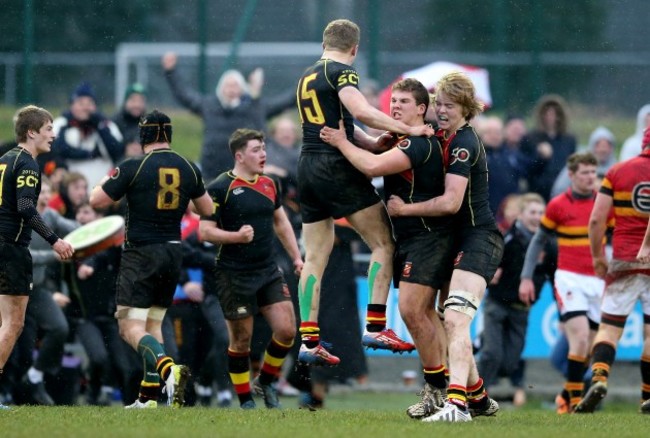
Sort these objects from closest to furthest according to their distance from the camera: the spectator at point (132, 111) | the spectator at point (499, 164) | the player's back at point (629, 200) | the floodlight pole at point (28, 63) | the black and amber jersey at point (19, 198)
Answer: the black and amber jersey at point (19, 198) < the player's back at point (629, 200) < the spectator at point (132, 111) < the spectator at point (499, 164) < the floodlight pole at point (28, 63)

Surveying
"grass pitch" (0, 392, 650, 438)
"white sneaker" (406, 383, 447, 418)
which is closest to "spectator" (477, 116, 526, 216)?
"grass pitch" (0, 392, 650, 438)

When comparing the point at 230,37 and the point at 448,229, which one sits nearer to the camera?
the point at 448,229

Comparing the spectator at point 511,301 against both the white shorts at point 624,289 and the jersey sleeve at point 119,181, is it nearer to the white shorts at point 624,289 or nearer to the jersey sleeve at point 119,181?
the white shorts at point 624,289

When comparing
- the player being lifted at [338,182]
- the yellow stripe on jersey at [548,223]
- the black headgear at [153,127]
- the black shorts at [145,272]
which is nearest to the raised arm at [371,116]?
the player being lifted at [338,182]

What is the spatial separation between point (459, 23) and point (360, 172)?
10742 mm

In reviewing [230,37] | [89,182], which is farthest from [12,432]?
[230,37]

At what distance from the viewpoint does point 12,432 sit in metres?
9.87

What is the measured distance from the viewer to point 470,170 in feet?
36.6

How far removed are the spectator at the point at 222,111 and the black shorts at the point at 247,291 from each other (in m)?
4.93

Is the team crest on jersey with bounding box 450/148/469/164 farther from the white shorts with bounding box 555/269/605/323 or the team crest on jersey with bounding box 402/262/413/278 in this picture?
the white shorts with bounding box 555/269/605/323

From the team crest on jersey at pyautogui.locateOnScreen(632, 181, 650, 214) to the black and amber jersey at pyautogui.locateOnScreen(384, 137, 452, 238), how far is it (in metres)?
2.56

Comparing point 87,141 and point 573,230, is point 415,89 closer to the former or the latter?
point 573,230

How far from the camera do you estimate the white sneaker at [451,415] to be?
10867 mm

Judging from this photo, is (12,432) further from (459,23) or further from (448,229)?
(459,23)
